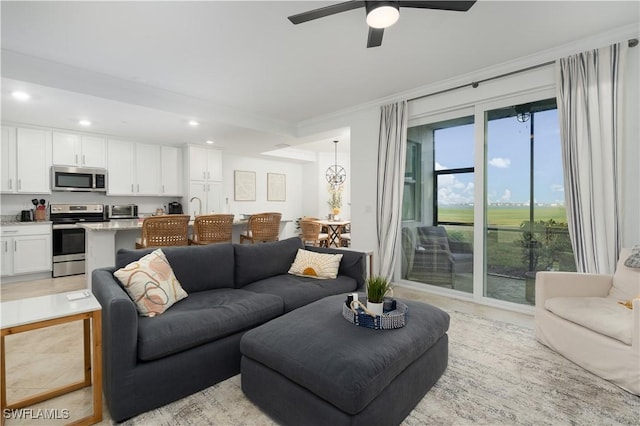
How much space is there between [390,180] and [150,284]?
3162 mm

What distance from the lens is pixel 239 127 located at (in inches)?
193

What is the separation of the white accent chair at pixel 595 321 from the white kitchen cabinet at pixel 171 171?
6138mm

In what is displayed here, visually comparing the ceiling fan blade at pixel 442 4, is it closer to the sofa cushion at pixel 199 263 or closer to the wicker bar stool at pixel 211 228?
the sofa cushion at pixel 199 263

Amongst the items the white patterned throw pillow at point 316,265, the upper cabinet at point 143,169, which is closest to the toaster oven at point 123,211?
the upper cabinet at point 143,169

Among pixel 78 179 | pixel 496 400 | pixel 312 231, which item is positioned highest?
pixel 78 179

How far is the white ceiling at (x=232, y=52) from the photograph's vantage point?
245cm

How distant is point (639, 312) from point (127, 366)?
2935 millimetres

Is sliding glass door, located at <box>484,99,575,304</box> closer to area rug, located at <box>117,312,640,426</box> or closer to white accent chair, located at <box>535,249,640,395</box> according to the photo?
white accent chair, located at <box>535,249,640,395</box>

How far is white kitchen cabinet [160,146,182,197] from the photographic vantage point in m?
6.14

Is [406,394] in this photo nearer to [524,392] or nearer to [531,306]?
[524,392]

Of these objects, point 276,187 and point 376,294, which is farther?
point 276,187

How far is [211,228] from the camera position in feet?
13.1

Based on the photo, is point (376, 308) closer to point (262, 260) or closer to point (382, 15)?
point (262, 260)

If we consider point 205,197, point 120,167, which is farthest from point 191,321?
point 120,167
